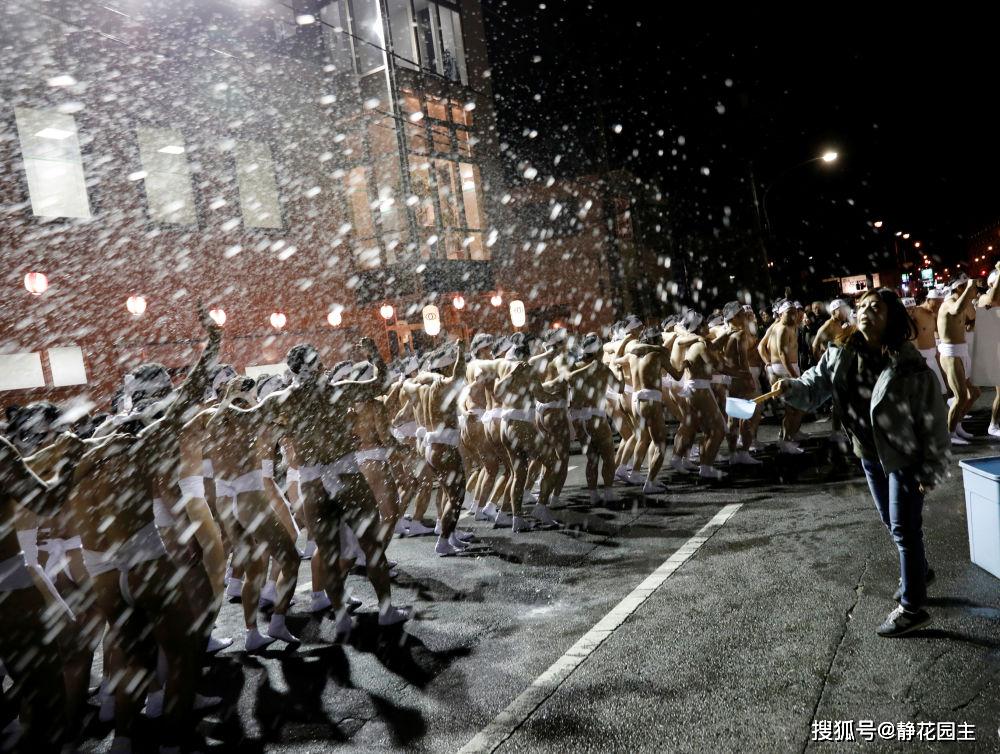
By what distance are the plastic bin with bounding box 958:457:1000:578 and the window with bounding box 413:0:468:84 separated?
2223 cm

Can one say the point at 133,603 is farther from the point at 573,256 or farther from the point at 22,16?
the point at 573,256

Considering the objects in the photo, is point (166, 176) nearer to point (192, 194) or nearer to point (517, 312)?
point (192, 194)

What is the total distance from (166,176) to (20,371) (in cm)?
556

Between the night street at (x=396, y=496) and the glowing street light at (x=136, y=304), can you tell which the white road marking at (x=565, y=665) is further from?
the glowing street light at (x=136, y=304)

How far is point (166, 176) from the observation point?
15.9 m

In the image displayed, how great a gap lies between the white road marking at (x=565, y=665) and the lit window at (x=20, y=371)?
12371mm

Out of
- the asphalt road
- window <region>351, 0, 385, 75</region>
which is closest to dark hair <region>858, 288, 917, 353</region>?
the asphalt road

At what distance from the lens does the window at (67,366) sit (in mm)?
13235

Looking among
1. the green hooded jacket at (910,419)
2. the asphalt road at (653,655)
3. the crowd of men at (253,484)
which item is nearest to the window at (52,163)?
the crowd of men at (253,484)

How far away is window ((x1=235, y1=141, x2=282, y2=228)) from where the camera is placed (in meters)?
17.4

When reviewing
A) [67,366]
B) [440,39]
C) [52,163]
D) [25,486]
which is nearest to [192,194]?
[52,163]

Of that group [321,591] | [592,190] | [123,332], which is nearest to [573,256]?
[592,190]

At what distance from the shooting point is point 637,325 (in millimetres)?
10195

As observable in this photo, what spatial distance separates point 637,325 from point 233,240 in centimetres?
1112
